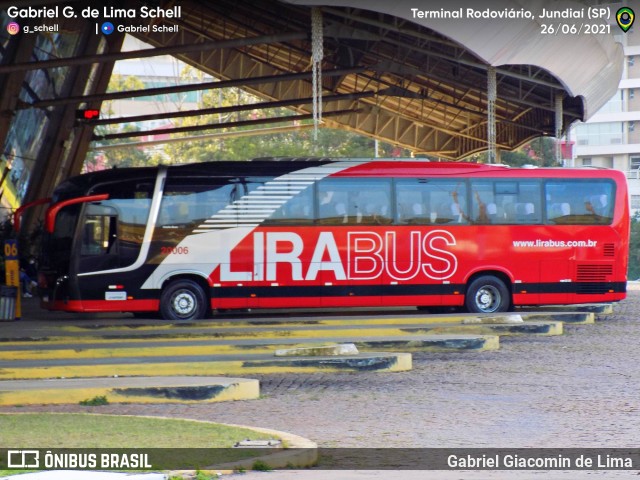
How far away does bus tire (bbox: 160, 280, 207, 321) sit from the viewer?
24.6 meters

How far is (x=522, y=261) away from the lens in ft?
85.4

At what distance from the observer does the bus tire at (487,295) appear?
25.9 meters

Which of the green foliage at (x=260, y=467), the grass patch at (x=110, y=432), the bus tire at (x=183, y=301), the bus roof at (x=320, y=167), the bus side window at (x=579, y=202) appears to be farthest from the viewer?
the bus side window at (x=579, y=202)

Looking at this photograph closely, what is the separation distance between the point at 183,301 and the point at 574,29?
9938 mm

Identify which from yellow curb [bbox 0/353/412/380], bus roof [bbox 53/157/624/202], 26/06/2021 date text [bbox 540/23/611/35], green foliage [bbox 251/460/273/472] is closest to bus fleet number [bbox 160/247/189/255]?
bus roof [bbox 53/157/624/202]

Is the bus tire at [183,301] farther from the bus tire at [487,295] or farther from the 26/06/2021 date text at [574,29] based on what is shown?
the 26/06/2021 date text at [574,29]

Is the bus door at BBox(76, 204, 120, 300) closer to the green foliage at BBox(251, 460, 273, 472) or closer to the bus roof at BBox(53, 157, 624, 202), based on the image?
the bus roof at BBox(53, 157, 624, 202)

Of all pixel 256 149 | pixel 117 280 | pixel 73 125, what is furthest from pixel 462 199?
pixel 256 149

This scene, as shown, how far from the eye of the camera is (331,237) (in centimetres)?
2558

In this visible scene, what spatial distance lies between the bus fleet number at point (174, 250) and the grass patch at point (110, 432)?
13.6 meters

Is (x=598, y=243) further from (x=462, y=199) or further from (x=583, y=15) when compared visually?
(x=583, y=15)

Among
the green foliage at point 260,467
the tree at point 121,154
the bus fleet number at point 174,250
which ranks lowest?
the green foliage at point 260,467

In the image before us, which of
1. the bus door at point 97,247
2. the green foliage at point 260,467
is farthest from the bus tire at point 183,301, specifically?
the green foliage at point 260,467

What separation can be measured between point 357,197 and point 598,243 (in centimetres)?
546
